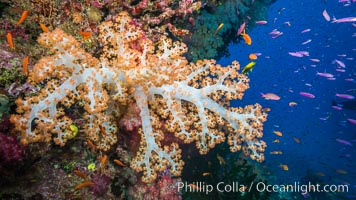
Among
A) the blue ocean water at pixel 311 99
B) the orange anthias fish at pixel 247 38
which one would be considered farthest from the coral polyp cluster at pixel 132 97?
the blue ocean water at pixel 311 99

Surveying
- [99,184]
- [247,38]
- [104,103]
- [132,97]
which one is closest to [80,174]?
[99,184]

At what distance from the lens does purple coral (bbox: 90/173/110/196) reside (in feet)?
11.4

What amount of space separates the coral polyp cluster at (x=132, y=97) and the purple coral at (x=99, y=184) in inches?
17.2

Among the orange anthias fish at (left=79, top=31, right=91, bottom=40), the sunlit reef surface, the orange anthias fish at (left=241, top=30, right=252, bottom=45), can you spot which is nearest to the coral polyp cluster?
the sunlit reef surface

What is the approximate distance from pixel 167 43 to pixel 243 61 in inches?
3096

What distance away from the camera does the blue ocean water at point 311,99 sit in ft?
76.8

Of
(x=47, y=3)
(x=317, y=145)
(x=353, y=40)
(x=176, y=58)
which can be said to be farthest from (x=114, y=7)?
(x=353, y=40)

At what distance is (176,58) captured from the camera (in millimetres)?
3645

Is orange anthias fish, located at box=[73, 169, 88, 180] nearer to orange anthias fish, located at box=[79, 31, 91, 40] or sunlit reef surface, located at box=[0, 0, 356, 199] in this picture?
sunlit reef surface, located at box=[0, 0, 356, 199]

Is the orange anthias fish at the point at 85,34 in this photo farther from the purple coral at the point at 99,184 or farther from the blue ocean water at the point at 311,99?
the blue ocean water at the point at 311,99

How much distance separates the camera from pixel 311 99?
61.7 metres

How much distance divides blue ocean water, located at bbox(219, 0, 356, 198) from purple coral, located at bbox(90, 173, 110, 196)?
15.1 meters

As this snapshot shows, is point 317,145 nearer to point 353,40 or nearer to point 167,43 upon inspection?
point 353,40

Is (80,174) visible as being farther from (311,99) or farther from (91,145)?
(311,99)
